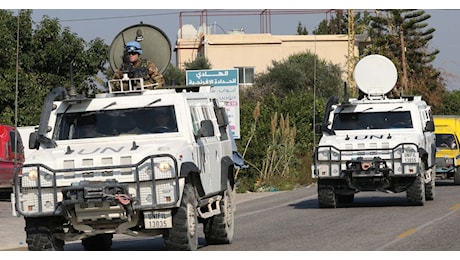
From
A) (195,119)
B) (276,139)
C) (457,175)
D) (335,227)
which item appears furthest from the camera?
(276,139)

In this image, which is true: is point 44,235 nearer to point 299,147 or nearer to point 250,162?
point 250,162

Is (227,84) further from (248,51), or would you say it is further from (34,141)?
(248,51)

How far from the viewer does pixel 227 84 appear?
1326 inches

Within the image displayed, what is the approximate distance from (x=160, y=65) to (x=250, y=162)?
18771 millimetres

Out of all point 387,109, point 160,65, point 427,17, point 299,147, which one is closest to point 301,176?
point 299,147

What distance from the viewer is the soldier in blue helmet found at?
16344 millimetres

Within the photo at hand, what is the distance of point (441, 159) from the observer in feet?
108

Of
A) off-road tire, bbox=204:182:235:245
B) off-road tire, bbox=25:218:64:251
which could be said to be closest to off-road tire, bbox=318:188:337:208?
off-road tire, bbox=204:182:235:245

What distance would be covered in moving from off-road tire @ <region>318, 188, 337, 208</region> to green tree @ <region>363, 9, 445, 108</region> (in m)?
55.7

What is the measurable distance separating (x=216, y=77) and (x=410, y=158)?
1167 centimetres

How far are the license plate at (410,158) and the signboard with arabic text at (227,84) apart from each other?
10912 mm

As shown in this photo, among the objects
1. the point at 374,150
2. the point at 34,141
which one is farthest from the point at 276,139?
the point at 34,141

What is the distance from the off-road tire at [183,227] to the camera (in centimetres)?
1353

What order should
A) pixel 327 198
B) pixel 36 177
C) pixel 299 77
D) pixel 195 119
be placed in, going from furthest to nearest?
pixel 299 77
pixel 327 198
pixel 195 119
pixel 36 177
